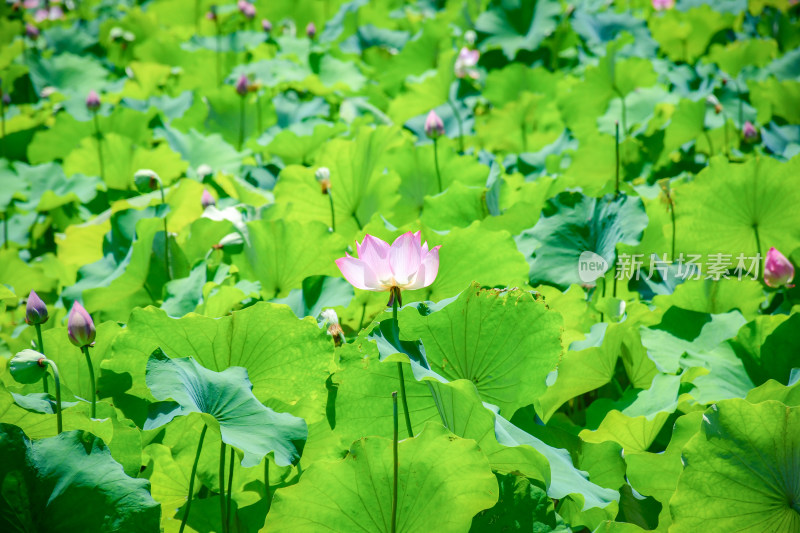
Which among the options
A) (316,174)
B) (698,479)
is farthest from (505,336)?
(316,174)

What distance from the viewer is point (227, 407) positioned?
0.87 metres

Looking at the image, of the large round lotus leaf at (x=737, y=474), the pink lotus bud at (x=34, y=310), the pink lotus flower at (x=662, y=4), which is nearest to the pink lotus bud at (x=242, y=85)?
the pink lotus bud at (x=34, y=310)

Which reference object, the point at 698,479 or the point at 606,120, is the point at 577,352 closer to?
the point at 698,479

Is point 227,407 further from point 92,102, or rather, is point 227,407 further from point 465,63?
point 465,63

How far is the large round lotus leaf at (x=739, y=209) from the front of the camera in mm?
1387

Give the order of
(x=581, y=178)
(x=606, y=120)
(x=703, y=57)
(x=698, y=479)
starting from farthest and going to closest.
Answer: (x=703, y=57) < (x=606, y=120) < (x=581, y=178) < (x=698, y=479)

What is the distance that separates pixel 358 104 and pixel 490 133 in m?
0.47

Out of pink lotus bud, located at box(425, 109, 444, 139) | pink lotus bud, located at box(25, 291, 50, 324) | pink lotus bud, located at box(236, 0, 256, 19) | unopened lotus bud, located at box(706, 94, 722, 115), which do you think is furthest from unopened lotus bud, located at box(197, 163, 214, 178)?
pink lotus bud, located at box(236, 0, 256, 19)

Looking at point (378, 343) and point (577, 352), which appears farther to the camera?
point (577, 352)

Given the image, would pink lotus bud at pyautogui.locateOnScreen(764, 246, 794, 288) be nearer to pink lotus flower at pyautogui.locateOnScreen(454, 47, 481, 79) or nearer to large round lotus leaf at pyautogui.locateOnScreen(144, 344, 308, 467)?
large round lotus leaf at pyautogui.locateOnScreen(144, 344, 308, 467)

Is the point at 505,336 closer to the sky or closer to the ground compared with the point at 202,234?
closer to the sky

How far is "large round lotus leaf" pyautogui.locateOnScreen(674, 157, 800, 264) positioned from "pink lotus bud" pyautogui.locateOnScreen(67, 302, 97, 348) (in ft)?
3.75

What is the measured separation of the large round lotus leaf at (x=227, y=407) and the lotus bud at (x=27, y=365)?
164 millimetres

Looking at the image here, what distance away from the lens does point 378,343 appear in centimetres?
86
